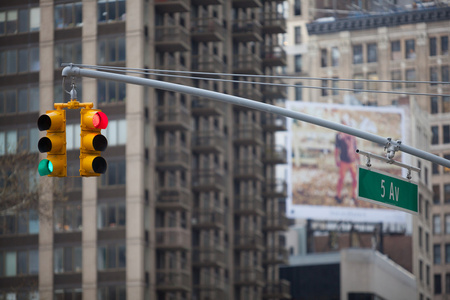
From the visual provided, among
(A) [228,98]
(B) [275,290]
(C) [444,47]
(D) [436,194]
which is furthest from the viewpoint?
(C) [444,47]

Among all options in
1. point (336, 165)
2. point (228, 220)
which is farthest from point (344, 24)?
point (228, 220)

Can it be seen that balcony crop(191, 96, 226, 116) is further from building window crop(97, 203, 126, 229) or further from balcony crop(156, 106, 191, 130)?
building window crop(97, 203, 126, 229)

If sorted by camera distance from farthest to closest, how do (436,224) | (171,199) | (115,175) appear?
(436,224), (171,199), (115,175)

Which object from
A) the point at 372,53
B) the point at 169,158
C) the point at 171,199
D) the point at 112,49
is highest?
the point at 372,53

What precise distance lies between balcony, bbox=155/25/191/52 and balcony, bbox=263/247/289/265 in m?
28.3

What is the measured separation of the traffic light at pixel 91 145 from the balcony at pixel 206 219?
238 feet

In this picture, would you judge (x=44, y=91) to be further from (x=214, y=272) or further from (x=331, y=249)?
(x=331, y=249)

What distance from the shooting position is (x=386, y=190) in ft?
69.8

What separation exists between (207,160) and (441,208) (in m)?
53.0

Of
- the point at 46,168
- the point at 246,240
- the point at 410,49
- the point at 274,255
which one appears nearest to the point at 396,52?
the point at 410,49

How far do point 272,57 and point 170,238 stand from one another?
31.3 meters

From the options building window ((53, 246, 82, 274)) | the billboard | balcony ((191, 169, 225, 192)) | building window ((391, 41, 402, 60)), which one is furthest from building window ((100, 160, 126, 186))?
building window ((391, 41, 402, 60))

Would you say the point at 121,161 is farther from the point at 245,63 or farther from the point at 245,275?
the point at 245,63

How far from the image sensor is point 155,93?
84438 mm
